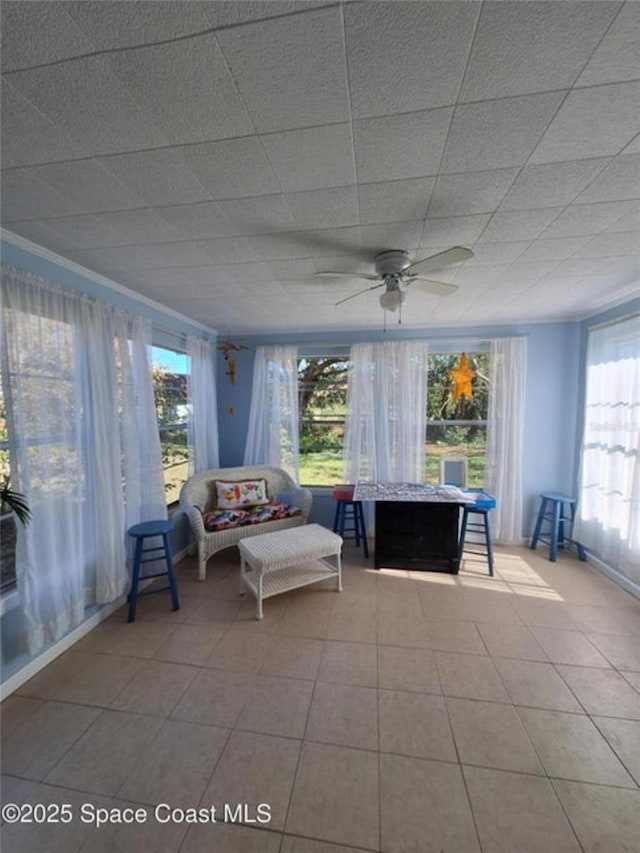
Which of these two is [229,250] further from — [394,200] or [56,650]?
[56,650]

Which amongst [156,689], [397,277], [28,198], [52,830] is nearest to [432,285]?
[397,277]

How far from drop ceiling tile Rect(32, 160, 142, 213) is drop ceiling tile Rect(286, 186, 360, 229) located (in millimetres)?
729

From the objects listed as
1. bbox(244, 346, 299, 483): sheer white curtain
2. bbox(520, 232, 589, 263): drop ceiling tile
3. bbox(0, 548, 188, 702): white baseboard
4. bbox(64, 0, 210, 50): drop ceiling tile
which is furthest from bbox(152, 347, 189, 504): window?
bbox(520, 232, 589, 263): drop ceiling tile

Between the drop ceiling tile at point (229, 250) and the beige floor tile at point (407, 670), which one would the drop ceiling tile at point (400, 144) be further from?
the beige floor tile at point (407, 670)

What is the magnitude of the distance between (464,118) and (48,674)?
326cm

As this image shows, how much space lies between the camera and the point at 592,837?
3.81 ft

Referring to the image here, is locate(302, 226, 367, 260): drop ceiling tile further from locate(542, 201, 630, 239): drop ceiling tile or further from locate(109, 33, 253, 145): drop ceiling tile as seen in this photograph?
locate(542, 201, 630, 239): drop ceiling tile

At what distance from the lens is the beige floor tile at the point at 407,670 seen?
1791mm

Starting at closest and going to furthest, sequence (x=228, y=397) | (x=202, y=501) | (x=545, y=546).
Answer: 1. (x=202, y=501)
2. (x=545, y=546)
3. (x=228, y=397)

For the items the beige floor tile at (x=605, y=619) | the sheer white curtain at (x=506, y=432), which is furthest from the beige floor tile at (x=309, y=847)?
the sheer white curtain at (x=506, y=432)

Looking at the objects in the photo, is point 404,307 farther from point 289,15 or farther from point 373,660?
point 373,660

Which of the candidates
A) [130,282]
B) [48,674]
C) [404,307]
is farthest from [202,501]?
[404,307]

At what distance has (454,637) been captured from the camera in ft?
7.13

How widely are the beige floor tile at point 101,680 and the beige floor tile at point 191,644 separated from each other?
0.15 metres
